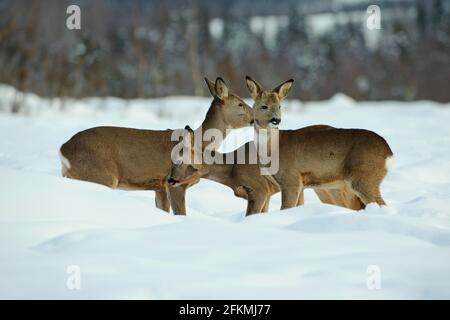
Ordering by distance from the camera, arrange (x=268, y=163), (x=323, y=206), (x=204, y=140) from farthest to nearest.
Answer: (x=204, y=140)
(x=268, y=163)
(x=323, y=206)

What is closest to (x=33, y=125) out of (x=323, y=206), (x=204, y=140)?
(x=204, y=140)

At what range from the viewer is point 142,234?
653cm

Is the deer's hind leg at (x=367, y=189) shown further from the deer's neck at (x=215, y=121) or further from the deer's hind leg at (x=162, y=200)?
the deer's hind leg at (x=162, y=200)

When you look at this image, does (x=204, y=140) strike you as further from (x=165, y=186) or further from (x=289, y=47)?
(x=289, y=47)

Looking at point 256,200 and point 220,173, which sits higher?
point 220,173

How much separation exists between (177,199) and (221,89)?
1.78m

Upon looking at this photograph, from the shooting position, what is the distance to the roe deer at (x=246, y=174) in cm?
975

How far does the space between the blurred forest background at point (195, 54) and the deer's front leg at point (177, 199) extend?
16.0m

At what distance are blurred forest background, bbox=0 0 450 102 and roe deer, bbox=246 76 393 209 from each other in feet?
53.8

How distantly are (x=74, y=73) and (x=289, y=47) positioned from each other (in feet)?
144

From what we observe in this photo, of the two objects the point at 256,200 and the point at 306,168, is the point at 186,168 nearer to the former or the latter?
the point at 256,200

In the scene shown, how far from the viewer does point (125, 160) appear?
987 centimetres

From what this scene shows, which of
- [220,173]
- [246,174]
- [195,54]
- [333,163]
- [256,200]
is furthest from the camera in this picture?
[195,54]

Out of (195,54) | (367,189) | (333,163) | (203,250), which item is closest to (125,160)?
(333,163)
